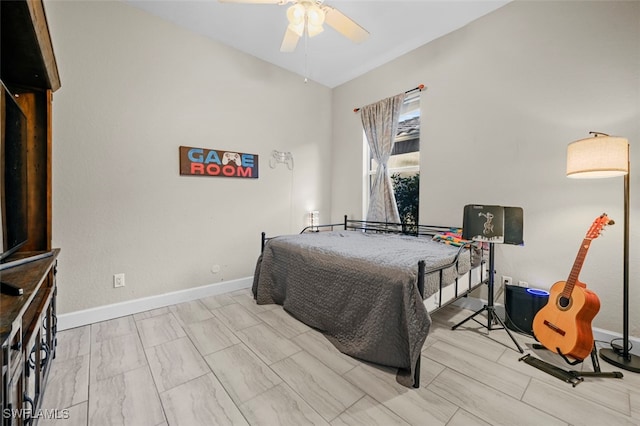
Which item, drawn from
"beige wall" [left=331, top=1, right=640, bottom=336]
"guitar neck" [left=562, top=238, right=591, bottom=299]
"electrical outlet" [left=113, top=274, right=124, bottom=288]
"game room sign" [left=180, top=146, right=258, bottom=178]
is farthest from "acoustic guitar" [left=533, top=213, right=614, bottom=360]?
"electrical outlet" [left=113, top=274, right=124, bottom=288]

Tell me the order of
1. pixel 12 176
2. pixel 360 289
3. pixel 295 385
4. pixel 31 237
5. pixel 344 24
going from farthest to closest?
1. pixel 344 24
2. pixel 360 289
3. pixel 31 237
4. pixel 295 385
5. pixel 12 176

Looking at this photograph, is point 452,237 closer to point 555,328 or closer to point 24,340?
point 555,328

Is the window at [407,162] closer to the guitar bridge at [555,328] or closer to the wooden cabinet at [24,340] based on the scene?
the guitar bridge at [555,328]

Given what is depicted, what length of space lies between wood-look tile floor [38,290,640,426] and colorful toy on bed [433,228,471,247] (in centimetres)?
77

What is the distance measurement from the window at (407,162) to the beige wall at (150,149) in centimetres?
154

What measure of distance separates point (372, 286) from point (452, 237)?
1.29 metres

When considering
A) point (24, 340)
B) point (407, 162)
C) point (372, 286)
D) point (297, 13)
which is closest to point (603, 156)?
point (372, 286)

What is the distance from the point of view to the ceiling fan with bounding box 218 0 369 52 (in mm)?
1860

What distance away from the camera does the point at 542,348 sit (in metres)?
1.90

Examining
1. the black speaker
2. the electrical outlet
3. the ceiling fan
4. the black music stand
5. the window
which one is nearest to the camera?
A: the ceiling fan

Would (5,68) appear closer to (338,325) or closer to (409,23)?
(338,325)

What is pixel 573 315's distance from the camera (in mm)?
1636

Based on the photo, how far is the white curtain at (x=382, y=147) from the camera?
3.33 metres

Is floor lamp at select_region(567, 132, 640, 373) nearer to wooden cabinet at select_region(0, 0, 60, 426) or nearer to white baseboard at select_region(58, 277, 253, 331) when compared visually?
wooden cabinet at select_region(0, 0, 60, 426)
